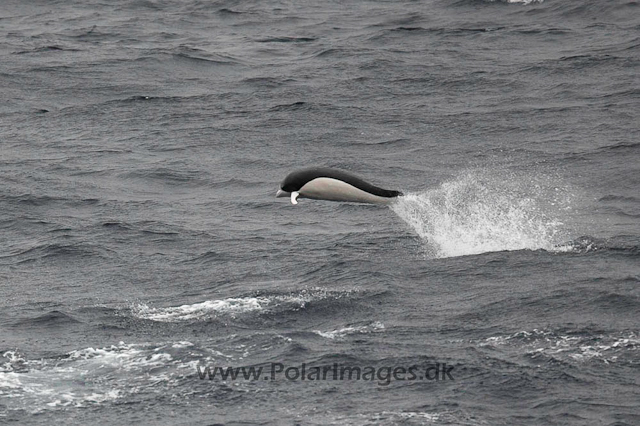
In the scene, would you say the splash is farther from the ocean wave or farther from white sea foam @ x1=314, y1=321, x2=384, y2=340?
the ocean wave

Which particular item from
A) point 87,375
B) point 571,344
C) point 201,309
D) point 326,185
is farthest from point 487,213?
point 87,375

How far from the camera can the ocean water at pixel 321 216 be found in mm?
27797

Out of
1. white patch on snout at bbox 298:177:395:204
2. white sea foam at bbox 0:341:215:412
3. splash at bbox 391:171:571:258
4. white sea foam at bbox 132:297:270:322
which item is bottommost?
white sea foam at bbox 0:341:215:412

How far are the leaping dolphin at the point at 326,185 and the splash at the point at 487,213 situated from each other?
3.59 meters

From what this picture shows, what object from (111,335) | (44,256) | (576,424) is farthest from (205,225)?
(576,424)

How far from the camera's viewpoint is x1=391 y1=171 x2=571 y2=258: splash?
1410 inches

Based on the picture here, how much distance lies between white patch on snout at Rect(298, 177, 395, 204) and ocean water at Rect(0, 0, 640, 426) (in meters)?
2.54

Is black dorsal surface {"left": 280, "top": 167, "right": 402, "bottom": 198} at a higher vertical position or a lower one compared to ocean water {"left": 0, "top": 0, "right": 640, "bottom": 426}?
higher

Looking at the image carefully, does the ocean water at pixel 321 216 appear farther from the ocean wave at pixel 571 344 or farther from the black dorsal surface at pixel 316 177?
the black dorsal surface at pixel 316 177

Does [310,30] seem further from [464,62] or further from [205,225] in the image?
[205,225]

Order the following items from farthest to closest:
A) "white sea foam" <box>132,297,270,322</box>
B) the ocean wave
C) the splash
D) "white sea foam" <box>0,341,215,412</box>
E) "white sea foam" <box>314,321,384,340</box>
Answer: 1. the splash
2. "white sea foam" <box>132,297,270,322</box>
3. "white sea foam" <box>314,321,384,340</box>
4. the ocean wave
5. "white sea foam" <box>0,341,215,412</box>

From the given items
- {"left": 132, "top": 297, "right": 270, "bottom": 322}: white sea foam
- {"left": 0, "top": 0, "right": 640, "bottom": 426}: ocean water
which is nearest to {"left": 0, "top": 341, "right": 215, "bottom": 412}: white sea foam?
{"left": 0, "top": 0, "right": 640, "bottom": 426}: ocean water

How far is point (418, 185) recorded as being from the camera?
40.3m

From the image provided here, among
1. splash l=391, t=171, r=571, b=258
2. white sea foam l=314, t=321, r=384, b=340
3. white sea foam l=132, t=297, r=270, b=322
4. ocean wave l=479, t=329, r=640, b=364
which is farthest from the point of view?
splash l=391, t=171, r=571, b=258
